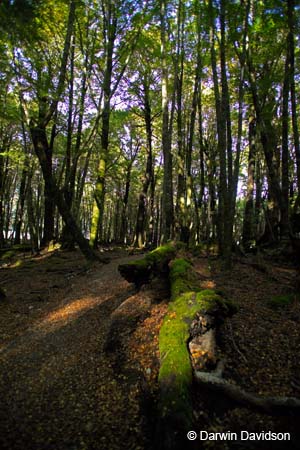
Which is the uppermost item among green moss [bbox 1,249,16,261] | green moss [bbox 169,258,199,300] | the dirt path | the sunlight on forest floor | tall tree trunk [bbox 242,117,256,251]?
tall tree trunk [bbox 242,117,256,251]

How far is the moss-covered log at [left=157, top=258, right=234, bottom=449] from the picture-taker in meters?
2.73

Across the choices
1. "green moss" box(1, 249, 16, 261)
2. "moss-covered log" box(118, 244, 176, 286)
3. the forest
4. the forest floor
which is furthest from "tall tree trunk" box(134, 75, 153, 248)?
"moss-covered log" box(118, 244, 176, 286)

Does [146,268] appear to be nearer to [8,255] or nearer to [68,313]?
[68,313]

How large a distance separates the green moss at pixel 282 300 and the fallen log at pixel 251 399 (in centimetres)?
329

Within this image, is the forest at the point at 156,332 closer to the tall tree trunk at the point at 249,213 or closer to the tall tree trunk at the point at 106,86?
the tall tree trunk at the point at 106,86

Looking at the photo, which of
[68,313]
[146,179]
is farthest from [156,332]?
[146,179]

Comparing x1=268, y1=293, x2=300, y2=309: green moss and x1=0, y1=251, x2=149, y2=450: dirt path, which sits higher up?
x1=268, y1=293, x2=300, y2=309: green moss

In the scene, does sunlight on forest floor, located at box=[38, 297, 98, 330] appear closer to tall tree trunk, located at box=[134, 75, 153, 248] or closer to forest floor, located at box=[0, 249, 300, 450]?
forest floor, located at box=[0, 249, 300, 450]

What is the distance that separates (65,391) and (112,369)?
74 centimetres

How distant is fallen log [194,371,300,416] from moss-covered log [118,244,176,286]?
10.4 feet

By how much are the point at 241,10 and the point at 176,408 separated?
11303 millimetres

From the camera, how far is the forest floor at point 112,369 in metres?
3.01

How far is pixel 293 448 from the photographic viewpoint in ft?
8.23

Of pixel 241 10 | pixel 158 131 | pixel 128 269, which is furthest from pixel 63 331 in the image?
pixel 158 131
